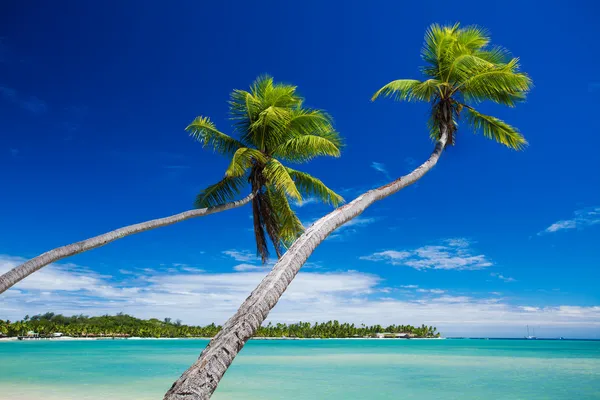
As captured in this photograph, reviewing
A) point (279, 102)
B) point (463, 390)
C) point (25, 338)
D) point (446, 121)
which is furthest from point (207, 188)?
point (25, 338)

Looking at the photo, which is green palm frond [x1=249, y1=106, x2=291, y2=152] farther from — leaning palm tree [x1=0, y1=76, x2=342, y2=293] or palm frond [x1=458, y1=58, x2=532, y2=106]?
palm frond [x1=458, y1=58, x2=532, y2=106]

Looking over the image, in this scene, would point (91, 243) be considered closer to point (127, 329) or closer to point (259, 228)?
point (259, 228)

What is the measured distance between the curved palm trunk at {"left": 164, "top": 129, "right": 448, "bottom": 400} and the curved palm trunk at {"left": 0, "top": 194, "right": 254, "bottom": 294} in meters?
5.10

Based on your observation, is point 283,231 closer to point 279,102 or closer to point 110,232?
point 279,102

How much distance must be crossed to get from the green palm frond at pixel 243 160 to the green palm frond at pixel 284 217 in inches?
33.8

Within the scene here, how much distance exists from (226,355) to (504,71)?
24.8ft

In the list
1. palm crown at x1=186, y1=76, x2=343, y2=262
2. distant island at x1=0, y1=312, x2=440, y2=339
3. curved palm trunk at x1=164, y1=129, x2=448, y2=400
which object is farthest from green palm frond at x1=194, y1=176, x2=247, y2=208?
distant island at x1=0, y1=312, x2=440, y2=339

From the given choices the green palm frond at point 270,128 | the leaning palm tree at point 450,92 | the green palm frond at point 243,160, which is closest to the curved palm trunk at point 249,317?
the leaning palm tree at point 450,92

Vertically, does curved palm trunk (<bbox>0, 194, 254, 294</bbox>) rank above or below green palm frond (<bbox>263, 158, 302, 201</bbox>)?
below

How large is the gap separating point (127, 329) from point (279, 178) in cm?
10243

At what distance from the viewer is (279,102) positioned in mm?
11695

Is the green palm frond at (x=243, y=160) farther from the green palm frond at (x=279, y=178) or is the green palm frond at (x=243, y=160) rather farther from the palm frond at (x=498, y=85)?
the palm frond at (x=498, y=85)

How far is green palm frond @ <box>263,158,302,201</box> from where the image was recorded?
9.75 metres

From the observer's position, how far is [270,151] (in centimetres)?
1138
